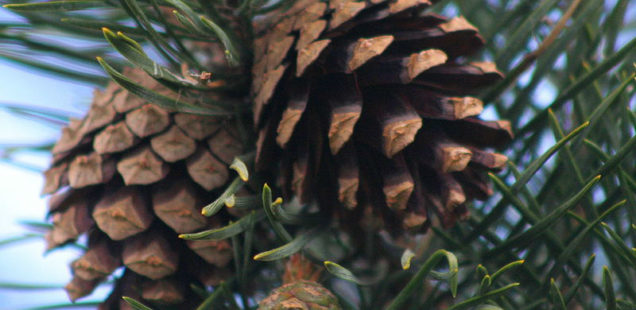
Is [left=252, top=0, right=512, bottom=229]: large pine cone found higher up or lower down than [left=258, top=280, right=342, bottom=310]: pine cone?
higher up

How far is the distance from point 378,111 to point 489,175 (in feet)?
0.29

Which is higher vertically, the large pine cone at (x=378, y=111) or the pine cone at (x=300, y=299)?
the large pine cone at (x=378, y=111)

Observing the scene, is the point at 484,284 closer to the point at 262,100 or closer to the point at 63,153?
the point at 262,100

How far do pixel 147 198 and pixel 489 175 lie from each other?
0.25 m

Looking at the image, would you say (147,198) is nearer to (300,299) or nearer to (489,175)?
(300,299)

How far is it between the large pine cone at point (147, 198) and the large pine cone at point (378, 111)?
6 centimetres

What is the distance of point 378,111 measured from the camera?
15.1 inches

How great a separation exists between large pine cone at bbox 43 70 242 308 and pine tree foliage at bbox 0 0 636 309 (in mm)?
20

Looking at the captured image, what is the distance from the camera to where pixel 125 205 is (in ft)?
1.34

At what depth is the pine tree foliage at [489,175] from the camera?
0.35 m

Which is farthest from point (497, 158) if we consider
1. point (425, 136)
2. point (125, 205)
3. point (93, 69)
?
point (93, 69)

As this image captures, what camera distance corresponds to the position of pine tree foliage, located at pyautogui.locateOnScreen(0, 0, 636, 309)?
0.35 m

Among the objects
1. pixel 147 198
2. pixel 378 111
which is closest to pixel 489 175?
pixel 378 111

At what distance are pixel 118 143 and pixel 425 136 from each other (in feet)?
0.77
